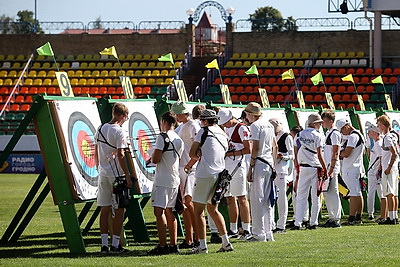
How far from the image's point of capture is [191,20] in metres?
55.8

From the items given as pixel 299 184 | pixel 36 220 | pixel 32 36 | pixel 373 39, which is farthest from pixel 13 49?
pixel 299 184

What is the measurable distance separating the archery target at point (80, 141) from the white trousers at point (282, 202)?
150 inches

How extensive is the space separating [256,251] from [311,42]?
40943 mm

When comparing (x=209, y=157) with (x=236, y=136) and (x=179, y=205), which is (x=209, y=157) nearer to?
(x=179, y=205)

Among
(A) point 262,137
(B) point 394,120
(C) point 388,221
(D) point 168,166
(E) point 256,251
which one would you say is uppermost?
(A) point 262,137

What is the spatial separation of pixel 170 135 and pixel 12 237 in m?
3.70

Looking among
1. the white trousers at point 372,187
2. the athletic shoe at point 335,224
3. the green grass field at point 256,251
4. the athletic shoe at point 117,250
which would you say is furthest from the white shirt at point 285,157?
the athletic shoe at point 117,250

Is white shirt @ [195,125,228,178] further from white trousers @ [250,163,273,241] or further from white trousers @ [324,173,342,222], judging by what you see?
white trousers @ [324,173,342,222]

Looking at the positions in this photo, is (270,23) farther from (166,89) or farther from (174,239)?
(174,239)

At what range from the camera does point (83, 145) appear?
51.6 ft

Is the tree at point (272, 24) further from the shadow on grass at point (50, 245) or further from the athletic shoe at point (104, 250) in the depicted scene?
the athletic shoe at point (104, 250)

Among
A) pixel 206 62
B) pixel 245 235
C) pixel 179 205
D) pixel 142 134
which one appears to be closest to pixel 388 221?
pixel 245 235

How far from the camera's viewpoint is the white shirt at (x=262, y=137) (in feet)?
Result: 52.0

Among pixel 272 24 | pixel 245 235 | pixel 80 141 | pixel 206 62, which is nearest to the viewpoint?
pixel 80 141
